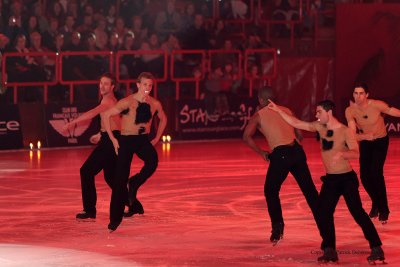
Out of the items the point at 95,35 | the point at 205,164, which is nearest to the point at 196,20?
the point at 95,35

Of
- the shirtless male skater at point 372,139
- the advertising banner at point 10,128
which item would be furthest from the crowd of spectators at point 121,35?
the shirtless male skater at point 372,139

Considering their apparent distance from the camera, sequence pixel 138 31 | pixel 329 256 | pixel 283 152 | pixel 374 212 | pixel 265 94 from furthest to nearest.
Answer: pixel 138 31, pixel 374 212, pixel 283 152, pixel 265 94, pixel 329 256

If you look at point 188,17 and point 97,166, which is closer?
point 97,166

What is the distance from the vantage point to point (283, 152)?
14523mm

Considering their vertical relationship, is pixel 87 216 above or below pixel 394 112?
below

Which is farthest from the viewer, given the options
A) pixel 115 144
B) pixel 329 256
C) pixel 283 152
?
pixel 115 144

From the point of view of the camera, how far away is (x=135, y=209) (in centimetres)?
1708

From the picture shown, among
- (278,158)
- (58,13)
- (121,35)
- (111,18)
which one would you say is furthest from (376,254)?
(111,18)

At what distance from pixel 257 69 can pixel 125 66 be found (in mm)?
3870

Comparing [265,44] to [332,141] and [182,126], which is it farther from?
[332,141]

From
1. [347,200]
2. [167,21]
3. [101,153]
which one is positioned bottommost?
[347,200]

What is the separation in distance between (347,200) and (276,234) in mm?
1696

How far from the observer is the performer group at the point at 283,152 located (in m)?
13.2

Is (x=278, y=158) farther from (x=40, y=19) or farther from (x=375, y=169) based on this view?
(x=40, y=19)
